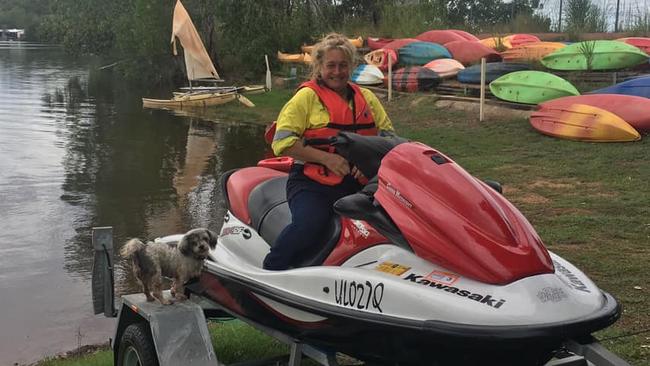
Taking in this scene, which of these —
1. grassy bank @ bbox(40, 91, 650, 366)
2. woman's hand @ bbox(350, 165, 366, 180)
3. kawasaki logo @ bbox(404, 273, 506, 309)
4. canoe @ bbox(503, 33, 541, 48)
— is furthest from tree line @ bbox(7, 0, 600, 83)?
kawasaki logo @ bbox(404, 273, 506, 309)

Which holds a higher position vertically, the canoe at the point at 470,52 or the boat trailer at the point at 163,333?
the canoe at the point at 470,52

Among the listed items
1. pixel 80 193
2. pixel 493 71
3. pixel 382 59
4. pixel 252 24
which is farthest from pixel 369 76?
pixel 80 193

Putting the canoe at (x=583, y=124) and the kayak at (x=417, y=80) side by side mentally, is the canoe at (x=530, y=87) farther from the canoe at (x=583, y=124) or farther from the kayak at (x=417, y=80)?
the kayak at (x=417, y=80)

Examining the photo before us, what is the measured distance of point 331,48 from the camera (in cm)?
347

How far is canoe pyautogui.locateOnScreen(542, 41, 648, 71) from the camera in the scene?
51.3 ft

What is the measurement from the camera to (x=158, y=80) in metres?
36.9

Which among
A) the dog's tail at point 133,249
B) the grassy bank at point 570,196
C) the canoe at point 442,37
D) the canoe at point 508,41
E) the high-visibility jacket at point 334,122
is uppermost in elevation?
the canoe at point 442,37

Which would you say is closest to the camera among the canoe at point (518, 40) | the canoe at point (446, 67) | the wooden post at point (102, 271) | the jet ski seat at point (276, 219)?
the jet ski seat at point (276, 219)

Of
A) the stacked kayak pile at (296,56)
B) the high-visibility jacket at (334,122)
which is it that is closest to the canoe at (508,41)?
the stacked kayak pile at (296,56)

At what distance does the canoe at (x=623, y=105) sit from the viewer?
471 inches

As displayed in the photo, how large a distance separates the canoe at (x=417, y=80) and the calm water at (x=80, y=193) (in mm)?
4432

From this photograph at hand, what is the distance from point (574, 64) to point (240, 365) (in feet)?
48.9

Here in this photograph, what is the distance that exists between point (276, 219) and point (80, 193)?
27.3 ft

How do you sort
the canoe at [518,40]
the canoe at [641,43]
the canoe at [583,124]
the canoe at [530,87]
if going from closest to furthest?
the canoe at [583,124] → the canoe at [530,87] → the canoe at [641,43] → the canoe at [518,40]
